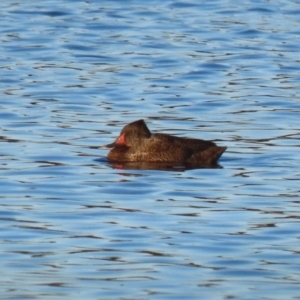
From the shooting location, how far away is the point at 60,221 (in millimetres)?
10930

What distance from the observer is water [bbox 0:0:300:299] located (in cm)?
A: 939

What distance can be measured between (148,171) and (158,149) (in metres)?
0.57

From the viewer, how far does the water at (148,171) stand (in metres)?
9.39

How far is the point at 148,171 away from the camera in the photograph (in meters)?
13.6

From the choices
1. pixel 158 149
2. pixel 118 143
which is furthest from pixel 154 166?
pixel 118 143

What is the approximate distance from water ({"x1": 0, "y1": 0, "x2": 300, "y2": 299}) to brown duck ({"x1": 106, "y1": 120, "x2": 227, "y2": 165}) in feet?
0.71

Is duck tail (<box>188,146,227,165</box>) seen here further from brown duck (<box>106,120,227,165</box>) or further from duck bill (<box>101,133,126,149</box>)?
duck bill (<box>101,133,126,149</box>)

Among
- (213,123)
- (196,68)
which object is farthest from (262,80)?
(213,123)

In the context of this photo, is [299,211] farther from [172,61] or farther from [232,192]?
[172,61]

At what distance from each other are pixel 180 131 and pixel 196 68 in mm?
5473

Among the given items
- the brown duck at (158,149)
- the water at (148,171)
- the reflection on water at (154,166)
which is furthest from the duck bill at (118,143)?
the reflection on water at (154,166)

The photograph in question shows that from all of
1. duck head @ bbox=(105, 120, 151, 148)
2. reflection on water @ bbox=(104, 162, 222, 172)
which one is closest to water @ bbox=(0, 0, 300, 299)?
reflection on water @ bbox=(104, 162, 222, 172)

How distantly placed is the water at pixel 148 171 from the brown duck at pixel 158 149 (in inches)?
8.6

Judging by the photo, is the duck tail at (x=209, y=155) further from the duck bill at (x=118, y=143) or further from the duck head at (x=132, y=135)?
the duck bill at (x=118, y=143)
